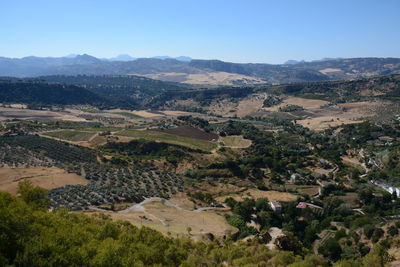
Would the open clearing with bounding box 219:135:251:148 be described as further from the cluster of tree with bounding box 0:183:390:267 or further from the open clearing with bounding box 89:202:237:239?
the cluster of tree with bounding box 0:183:390:267

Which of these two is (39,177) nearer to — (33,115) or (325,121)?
(33,115)

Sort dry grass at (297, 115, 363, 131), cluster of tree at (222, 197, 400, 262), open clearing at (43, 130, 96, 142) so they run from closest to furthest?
cluster of tree at (222, 197, 400, 262)
open clearing at (43, 130, 96, 142)
dry grass at (297, 115, 363, 131)

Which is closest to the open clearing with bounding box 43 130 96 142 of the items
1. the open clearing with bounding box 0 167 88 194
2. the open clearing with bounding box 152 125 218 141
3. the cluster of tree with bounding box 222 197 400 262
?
the open clearing with bounding box 152 125 218 141

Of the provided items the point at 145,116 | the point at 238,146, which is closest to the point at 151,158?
the point at 238,146

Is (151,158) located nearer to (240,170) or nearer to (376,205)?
(240,170)

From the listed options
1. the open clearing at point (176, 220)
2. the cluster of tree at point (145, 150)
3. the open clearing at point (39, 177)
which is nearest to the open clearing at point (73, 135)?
the cluster of tree at point (145, 150)

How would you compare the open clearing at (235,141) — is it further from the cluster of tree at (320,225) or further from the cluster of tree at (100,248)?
the cluster of tree at (100,248)

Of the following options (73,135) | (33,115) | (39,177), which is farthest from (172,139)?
(33,115)
